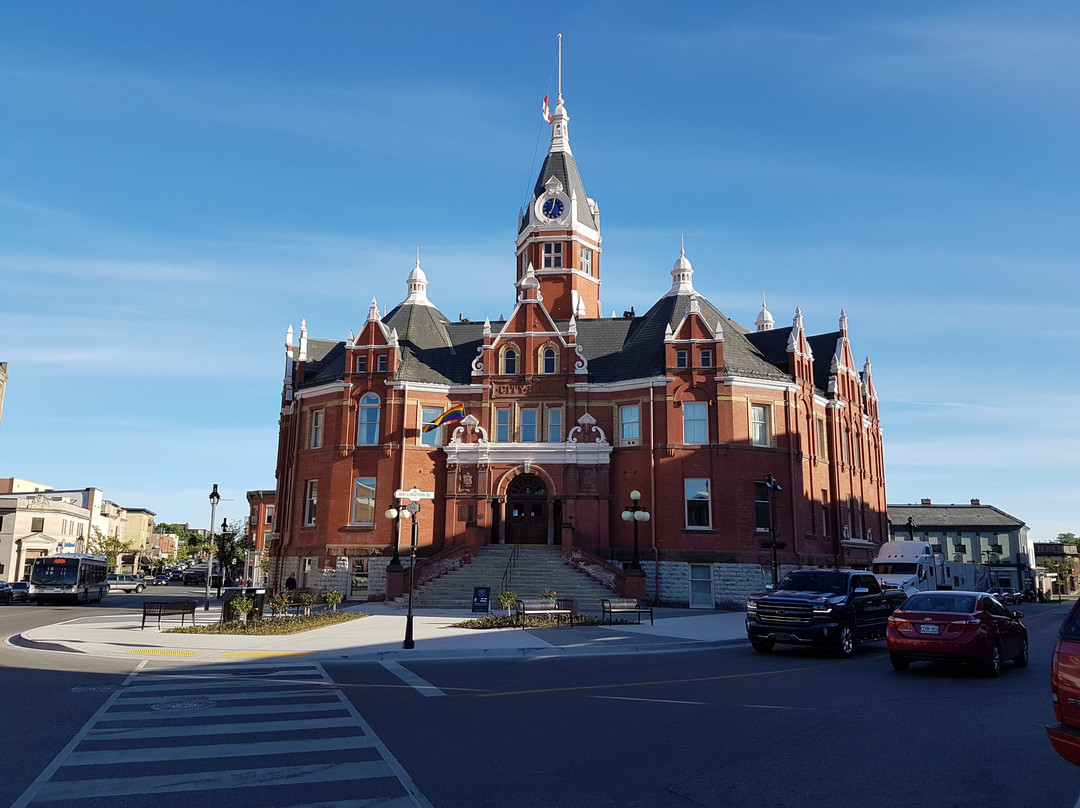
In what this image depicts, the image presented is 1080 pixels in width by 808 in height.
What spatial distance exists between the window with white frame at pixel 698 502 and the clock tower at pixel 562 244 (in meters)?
15.2

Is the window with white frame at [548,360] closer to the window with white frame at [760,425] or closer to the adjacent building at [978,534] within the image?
the window with white frame at [760,425]

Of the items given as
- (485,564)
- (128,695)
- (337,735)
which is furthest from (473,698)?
(485,564)

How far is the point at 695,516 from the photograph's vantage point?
38.2 meters

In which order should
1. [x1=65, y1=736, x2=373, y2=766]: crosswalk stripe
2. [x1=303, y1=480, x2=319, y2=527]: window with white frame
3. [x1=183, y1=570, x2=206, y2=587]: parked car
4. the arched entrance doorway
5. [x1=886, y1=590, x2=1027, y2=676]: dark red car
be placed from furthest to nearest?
[x1=183, y1=570, x2=206, y2=587]: parked car < [x1=303, y1=480, x2=319, y2=527]: window with white frame < the arched entrance doorway < [x1=886, y1=590, x2=1027, y2=676]: dark red car < [x1=65, y1=736, x2=373, y2=766]: crosswalk stripe

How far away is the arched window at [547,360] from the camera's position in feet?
136

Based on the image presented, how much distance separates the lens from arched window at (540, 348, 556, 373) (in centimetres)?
4156

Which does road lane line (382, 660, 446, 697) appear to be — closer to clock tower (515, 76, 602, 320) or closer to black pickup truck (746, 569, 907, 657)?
black pickup truck (746, 569, 907, 657)

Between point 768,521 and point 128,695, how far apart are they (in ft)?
99.8

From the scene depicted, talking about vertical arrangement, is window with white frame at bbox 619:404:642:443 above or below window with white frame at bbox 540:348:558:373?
below

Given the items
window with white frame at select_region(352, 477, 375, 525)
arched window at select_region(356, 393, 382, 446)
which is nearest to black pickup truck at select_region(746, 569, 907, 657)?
window with white frame at select_region(352, 477, 375, 525)

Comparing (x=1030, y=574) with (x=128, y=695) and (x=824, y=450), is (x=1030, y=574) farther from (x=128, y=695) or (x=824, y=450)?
(x=128, y=695)

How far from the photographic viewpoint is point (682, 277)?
44.8 meters

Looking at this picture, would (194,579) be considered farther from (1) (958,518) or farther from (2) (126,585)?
(1) (958,518)

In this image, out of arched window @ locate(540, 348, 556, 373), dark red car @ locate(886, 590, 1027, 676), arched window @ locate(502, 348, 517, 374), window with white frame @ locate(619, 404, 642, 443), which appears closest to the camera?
dark red car @ locate(886, 590, 1027, 676)
